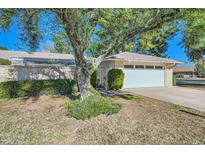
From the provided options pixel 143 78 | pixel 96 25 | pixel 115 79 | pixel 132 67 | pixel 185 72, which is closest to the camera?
pixel 96 25

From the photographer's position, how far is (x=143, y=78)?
60.1 feet

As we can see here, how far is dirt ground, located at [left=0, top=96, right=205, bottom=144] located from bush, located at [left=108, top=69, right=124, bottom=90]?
788cm

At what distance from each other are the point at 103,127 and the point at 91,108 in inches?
48.9

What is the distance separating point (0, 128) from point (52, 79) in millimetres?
6684

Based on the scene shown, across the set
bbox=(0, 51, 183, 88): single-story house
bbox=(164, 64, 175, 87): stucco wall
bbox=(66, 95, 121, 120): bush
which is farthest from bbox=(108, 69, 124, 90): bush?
bbox=(66, 95, 121, 120): bush

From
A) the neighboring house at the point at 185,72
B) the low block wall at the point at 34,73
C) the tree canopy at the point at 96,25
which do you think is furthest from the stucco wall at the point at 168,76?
the neighboring house at the point at 185,72

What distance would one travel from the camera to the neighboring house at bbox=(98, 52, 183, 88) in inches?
683

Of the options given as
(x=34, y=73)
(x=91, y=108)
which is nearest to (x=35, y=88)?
(x=34, y=73)

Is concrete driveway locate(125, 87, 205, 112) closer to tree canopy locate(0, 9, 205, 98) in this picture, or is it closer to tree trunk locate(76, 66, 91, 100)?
tree canopy locate(0, 9, 205, 98)

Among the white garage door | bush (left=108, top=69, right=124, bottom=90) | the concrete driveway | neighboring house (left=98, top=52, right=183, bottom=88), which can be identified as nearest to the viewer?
the concrete driveway

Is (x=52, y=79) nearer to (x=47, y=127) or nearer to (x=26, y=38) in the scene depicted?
(x=26, y=38)

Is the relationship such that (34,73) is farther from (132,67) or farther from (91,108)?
(132,67)

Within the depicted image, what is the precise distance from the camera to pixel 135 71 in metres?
18.0
